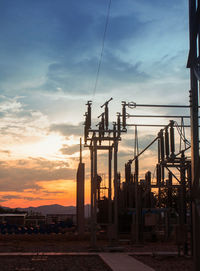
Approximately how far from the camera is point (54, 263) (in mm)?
13414

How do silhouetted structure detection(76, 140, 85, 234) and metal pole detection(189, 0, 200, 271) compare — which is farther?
silhouetted structure detection(76, 140, 85, 234)

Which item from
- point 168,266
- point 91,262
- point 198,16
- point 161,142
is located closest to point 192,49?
point 198,16

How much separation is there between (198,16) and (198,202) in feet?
6.83

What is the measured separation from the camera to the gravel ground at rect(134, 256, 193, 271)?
1219 centimetres

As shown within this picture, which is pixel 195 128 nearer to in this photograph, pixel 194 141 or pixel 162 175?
pixel 194 141

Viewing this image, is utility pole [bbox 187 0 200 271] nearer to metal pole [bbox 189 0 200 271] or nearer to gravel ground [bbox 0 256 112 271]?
metal pole [bbox 189 0 200 271]

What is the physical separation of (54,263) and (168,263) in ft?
11.1

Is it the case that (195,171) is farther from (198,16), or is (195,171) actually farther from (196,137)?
(198,16)

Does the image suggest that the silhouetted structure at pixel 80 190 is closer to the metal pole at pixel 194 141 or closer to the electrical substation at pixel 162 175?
the electrical substation at pixel 162 175

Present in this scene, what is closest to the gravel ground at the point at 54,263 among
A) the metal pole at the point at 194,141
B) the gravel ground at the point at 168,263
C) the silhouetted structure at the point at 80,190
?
the gravel ground at the point at 168,263

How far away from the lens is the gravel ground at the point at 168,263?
480 inches

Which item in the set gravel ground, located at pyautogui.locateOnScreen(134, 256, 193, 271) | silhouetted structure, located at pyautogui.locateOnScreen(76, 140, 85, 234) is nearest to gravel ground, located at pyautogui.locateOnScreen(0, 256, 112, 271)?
gravel ground, located at pyautogui.locateOnScreen(134, 256, 193, 271)

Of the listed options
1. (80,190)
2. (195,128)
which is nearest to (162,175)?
(80,190)

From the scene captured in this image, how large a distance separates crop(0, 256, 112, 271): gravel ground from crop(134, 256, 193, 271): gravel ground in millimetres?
1430
